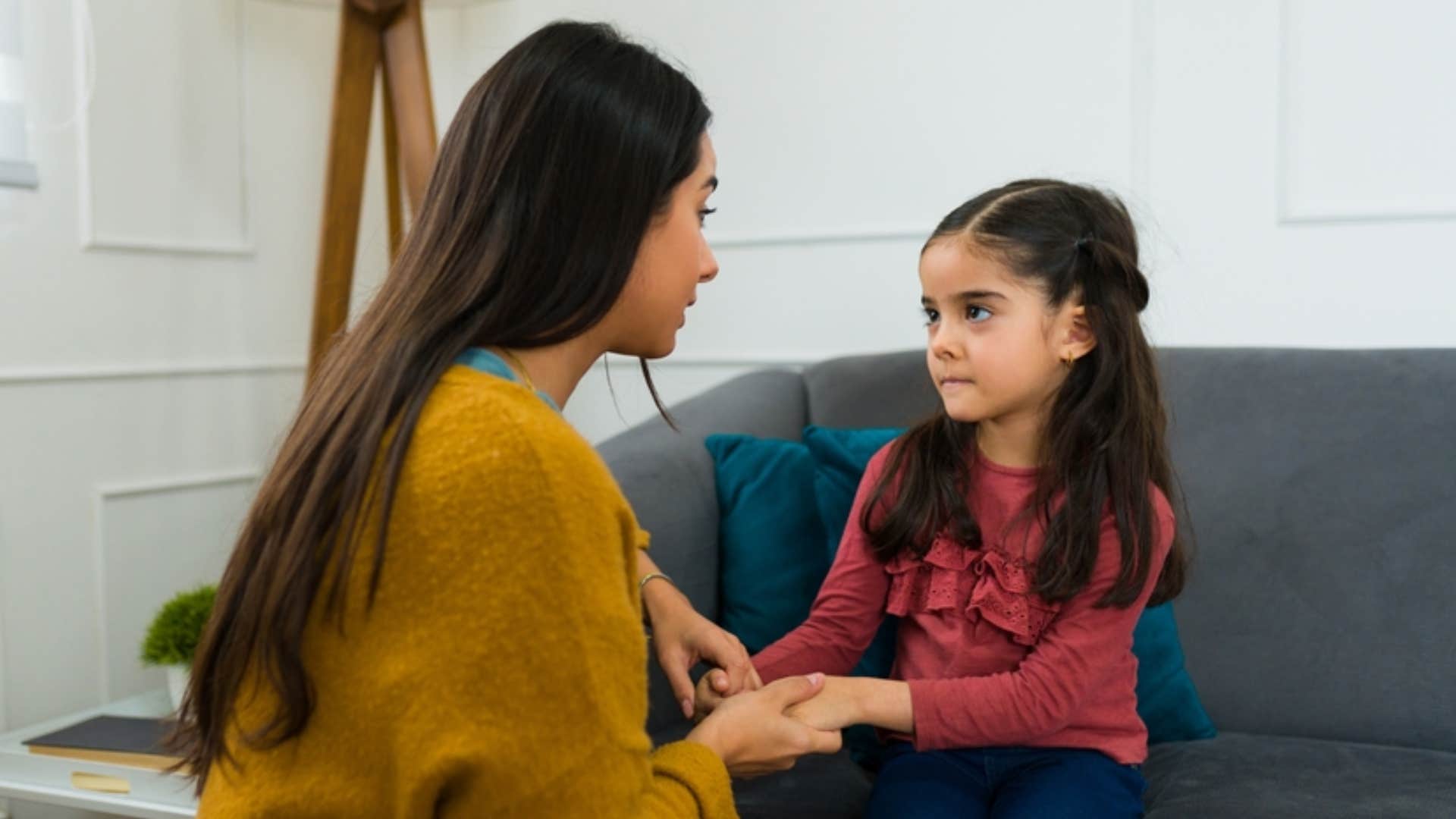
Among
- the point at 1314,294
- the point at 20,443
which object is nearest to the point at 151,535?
the point at 20,443

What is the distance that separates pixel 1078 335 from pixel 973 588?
316mm

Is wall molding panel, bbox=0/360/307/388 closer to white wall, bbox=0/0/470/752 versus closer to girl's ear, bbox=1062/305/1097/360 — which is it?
white wall, bbox=0/0/470/752

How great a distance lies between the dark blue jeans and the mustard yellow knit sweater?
0.57 meters

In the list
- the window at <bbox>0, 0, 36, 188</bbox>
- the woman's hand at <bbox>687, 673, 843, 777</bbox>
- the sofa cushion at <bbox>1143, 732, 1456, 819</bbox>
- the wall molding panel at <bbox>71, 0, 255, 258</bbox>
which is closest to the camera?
the woman's hand at <bbox>687, 673, 843, 777</bbox>

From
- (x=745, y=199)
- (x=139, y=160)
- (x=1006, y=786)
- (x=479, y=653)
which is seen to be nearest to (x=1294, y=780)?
(x=1006, y=786)

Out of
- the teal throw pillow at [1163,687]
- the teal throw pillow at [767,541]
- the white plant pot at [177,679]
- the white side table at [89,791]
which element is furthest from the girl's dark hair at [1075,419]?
the white plant pot at [177,679]

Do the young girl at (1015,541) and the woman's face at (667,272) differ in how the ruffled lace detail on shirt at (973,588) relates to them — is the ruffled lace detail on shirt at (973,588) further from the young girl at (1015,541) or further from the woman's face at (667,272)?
the woman's face at (667,272)

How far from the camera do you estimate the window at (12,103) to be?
85.7 inches

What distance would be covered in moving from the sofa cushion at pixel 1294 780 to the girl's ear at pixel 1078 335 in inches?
20.1

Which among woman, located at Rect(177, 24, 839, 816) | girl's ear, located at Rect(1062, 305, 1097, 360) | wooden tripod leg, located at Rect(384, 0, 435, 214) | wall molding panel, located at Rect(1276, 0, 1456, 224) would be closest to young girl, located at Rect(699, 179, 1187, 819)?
girl's ear, located at Rect(1062, 305, 1097, 360)

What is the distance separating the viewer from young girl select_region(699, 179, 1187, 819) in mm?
1422

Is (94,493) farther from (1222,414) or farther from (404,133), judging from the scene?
(1222,414)

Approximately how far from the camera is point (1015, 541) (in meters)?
1.51

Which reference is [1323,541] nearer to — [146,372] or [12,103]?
[146,372]
